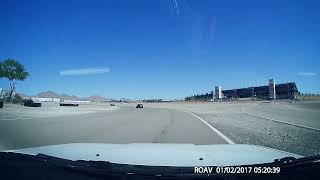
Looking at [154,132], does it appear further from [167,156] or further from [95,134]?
[167,156]

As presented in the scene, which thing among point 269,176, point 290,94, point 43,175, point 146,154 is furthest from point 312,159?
point 290,94

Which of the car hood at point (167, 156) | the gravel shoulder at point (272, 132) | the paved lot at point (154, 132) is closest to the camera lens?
the car hood at point (167, 156)

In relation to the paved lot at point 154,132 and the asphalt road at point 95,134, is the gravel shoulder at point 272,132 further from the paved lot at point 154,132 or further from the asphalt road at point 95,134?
the asphalt road at point 95,134

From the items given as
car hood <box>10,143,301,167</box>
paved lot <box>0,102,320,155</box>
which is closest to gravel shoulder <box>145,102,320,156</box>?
paved lot <box>0,102,320,155</box>

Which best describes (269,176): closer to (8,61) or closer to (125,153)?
(125,153)

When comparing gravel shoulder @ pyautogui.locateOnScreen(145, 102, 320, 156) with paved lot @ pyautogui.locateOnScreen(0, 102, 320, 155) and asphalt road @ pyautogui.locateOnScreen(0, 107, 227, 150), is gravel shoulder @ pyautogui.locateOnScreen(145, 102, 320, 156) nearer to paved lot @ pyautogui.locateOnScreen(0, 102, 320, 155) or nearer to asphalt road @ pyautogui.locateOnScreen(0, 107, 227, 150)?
paved lot @ pyautogui.locateOnScreen(0, 102, 320, 155)

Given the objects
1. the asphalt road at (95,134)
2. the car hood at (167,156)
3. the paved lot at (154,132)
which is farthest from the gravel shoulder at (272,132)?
the car hood at (167,156)

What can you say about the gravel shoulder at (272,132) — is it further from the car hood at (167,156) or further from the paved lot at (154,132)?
the car hood at (167,156)

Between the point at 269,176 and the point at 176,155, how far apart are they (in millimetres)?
1627

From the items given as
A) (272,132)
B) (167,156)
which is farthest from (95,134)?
(167,156)

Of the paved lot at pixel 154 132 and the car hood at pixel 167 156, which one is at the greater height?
the car hood at pixel 167 156

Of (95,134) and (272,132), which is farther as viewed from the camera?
(272,132)

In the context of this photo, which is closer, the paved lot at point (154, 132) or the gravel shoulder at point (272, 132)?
the gravel shoulder at point (272, 132)

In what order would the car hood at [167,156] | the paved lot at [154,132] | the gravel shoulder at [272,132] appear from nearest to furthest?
the car hood at [167,156] → the gravel shoulder at [272,132] → the paved lot at [154,132]
